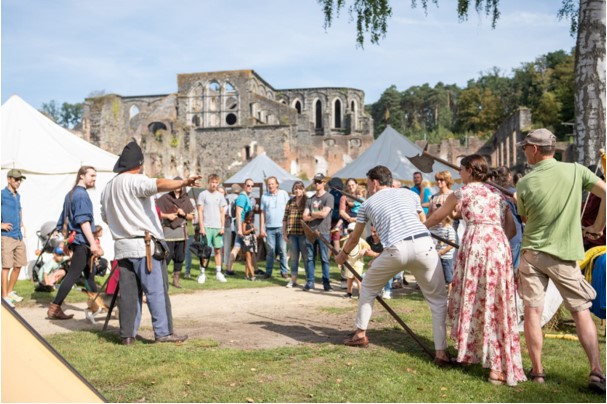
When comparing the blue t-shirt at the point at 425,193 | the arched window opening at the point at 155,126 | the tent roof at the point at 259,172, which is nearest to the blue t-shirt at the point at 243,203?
the blue t-shirt at the point at 425,193

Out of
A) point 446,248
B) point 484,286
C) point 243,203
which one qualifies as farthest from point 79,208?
point 446,248

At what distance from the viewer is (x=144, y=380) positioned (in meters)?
4.67

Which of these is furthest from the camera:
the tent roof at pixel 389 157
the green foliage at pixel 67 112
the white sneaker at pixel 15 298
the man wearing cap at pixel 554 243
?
the green foliage at pixel 67 112

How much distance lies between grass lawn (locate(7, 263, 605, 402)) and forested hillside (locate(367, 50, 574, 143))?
121 feet

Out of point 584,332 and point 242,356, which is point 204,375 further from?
point 584,332

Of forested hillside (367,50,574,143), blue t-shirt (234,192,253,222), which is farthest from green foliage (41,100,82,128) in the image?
blue t-shirt (234,192,253,222)

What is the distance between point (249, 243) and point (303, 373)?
679 cm

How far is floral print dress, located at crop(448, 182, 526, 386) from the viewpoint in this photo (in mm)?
4688

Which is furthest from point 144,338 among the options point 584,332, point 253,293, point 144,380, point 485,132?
point 485,132

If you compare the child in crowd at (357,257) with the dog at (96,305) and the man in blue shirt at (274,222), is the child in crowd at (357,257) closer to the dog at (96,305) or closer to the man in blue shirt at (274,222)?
the man in blue shirt at (274,222)

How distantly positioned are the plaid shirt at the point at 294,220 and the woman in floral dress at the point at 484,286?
5066 mm

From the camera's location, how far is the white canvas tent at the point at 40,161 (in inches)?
479

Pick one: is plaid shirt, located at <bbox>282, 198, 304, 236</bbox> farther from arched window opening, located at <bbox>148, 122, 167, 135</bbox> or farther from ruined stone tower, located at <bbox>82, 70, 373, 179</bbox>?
arched window opening, located at <bbox>148, 122, 167, 135</bbox>

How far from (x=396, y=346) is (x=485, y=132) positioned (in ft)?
196
